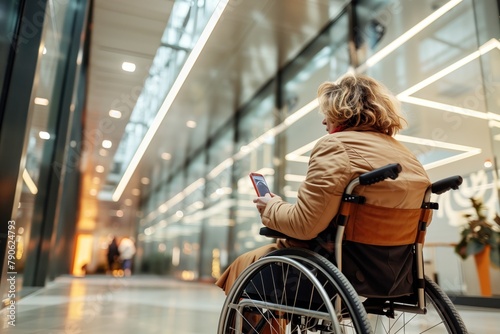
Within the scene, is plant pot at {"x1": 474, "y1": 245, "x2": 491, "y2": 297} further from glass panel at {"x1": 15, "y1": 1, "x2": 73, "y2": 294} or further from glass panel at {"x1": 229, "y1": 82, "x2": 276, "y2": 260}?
glass panel at {"x1": 15, "y1": 1, "x2": 73, "y2": 294}

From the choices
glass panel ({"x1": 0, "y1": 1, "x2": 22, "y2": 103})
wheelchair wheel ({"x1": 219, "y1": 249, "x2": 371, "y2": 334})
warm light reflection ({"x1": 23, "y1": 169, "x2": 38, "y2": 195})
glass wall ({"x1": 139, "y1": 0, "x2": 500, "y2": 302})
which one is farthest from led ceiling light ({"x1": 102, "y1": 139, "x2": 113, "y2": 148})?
wheelchair wheel ({"x1": 219, "y1": 249, "x2": 371, "y2": 334})

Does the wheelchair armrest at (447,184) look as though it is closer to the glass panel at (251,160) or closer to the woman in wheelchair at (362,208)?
the woman in wheelchair at (362,208)

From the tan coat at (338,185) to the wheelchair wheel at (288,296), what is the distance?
0.10 metres

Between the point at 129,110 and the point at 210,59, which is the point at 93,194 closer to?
the point at 129,110

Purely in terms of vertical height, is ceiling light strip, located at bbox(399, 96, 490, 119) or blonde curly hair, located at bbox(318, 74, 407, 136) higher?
ceiling light strip, located at bbox(399, 96, 490, 119)

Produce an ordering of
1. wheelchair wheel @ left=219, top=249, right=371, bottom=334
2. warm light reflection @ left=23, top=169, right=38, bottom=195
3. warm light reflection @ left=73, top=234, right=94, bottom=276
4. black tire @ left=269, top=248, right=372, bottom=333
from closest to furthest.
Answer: black tire @ left=269, top=248, right=372, bottom=333 < wheelchair wheel @ left=219, top=249, right=371, bottom=334 < warm light reflection @ left=23, top=169, right=38, bottom=195 < warm light reflection @ left=73, top=234, right=94, bottom=276

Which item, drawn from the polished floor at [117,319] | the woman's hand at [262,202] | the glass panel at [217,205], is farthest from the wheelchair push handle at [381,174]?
the glass panel at [217,205]

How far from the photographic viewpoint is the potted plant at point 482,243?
3652mm

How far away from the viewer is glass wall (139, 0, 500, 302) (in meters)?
3.87

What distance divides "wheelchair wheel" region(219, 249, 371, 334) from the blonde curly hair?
44cm

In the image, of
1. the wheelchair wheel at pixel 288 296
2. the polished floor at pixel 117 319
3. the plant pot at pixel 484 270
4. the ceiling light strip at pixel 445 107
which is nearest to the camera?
the wheelchair wheel at pixel 288 296

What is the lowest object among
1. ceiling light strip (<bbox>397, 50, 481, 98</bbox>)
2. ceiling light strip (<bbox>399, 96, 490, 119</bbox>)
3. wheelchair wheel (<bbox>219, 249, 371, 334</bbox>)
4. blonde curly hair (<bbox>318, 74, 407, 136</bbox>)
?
wheelchair wheel (<bbox>219, 249, 371, 334</bbox>)

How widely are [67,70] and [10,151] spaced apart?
9.17ft

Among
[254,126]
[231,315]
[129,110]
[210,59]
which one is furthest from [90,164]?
[231,315]
